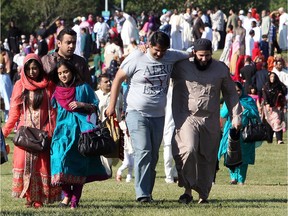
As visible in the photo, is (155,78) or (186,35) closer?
(155,78)

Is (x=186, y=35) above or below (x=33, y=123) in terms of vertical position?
below

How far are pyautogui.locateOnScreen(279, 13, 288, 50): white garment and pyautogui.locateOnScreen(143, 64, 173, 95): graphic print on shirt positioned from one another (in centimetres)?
3689

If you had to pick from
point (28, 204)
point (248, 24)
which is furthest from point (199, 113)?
point (248, 24)

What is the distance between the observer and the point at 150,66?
494 inches

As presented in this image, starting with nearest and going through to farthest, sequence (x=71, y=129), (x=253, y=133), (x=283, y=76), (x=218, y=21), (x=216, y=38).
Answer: (x=71, y=129)
(x=253, y=133)
(x=283, y=76)
(x=216, y=38)
(x=218, y=21)

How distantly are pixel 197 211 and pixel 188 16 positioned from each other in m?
37.5

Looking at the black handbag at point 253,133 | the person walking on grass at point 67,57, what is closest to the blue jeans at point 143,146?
the person walking on grass at point 67,57

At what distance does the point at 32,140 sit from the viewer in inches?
480

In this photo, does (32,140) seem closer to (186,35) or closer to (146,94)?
(146,94)

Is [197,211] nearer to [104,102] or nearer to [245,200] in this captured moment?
[245,200]

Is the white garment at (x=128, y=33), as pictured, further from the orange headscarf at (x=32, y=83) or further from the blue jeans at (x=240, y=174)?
the orange headscarf at (x=32, y=83)

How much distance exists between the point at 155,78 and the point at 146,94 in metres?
0.21

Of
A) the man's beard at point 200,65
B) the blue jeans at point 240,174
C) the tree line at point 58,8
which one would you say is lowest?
the tree line at point 58,8

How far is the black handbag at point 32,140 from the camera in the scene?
Answer: 40.0 feet
